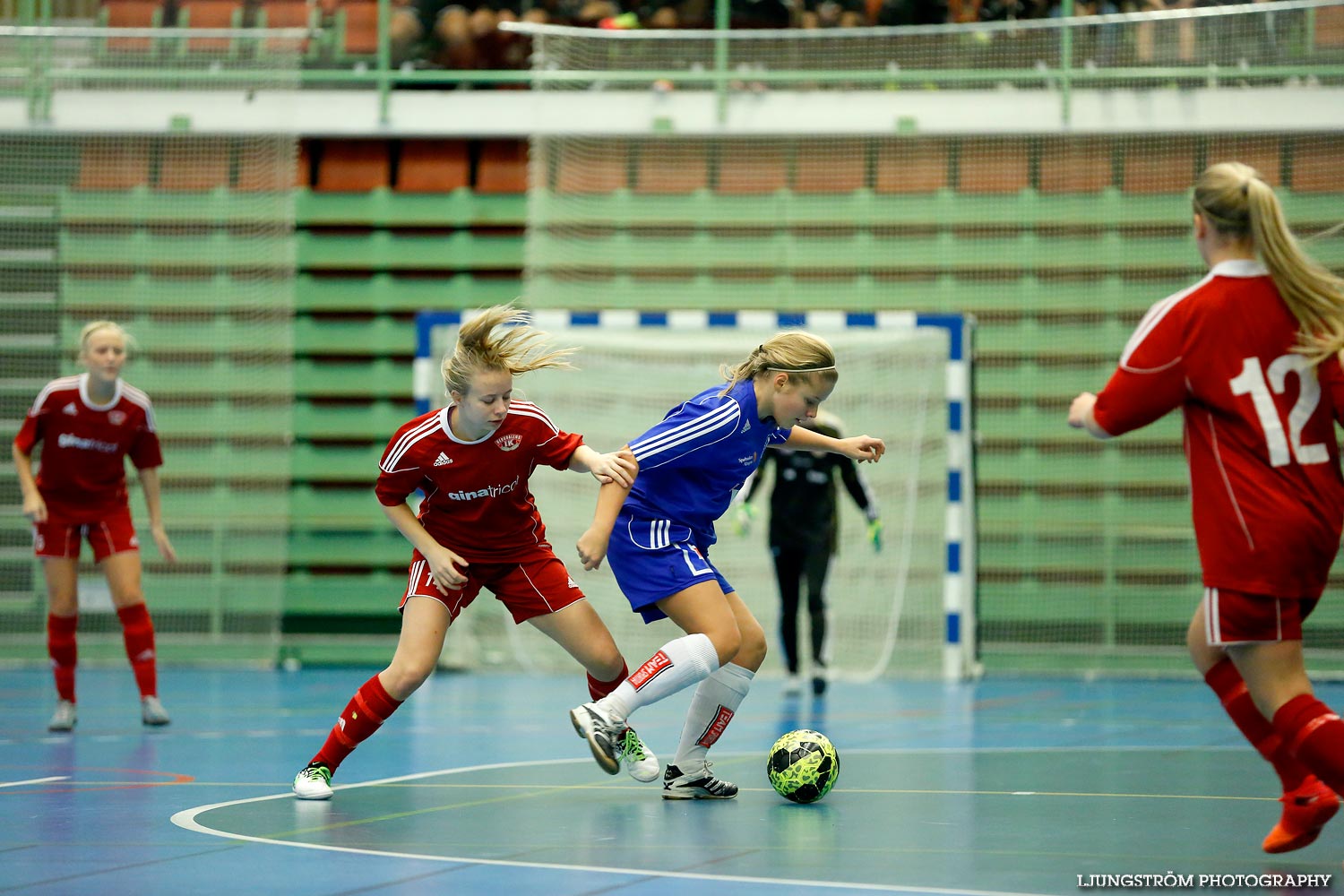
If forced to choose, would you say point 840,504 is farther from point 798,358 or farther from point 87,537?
point 798,358

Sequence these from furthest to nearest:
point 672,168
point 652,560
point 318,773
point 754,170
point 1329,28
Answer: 1. point 754,170
2. point 672,168
3. point 1329,28
4. point 318,773
5. point 652,560

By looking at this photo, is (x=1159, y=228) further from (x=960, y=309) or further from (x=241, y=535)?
(x=241, y=535)

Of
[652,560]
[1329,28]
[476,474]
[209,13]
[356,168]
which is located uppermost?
[209,13]

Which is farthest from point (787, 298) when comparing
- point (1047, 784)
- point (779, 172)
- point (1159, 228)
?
point (1047, 784)

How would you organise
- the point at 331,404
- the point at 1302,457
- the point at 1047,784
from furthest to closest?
the point at 331,404
the point at 1047,784
the point at 1302,457

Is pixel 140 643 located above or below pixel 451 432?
below

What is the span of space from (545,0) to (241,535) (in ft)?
17.1

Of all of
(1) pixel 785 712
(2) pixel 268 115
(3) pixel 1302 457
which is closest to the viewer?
(3) pixel 1302 457

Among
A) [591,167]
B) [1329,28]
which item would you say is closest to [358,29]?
[591,167]

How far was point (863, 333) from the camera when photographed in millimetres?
11492

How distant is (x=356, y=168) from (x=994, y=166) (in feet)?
17.5

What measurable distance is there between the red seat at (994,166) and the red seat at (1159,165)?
754 millimetres

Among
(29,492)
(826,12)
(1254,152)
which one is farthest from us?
Result: (826,12)

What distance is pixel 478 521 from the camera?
5.49 m
